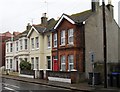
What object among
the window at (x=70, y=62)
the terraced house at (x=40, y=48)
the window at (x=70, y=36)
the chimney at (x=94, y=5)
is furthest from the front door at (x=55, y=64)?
the chimney at (x=94, y=5)

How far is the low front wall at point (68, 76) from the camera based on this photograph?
23.9m

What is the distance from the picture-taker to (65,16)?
28.5 m

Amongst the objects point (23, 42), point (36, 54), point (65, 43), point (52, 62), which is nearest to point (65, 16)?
point (65, 43)

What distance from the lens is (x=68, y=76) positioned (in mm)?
24969

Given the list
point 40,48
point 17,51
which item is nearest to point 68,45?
point 40,48

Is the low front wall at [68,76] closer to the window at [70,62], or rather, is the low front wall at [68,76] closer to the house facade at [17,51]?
the window at [70,62]

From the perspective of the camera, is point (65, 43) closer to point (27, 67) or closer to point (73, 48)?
point (73, 48)

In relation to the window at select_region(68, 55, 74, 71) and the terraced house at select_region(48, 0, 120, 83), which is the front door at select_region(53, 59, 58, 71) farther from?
the window at select_region(68, 55, 74, 71)

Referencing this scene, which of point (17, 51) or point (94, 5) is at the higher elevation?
point (94, 5)

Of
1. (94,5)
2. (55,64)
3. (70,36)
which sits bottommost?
(55,64)

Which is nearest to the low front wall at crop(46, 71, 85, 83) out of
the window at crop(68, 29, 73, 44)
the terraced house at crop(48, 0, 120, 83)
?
the terraced house at crop(48, 0, 120, 83)

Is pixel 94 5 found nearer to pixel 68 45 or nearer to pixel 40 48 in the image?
pixel 68 45

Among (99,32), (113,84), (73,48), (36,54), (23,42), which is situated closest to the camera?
(113,84)

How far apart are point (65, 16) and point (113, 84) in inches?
433
